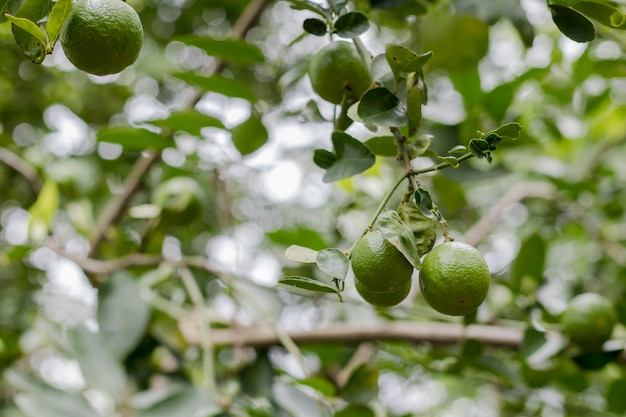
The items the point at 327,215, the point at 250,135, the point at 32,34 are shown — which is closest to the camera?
the point at 32,34

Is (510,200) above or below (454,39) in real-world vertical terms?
below

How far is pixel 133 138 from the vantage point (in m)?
1.19

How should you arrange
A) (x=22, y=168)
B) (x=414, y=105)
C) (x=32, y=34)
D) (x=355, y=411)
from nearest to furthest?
(x=32, y=34) < (x=414, y=105) < (x=355, y=411) < (x=22, y=168)

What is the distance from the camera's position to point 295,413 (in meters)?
1.01

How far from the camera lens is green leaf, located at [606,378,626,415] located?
3.65ft

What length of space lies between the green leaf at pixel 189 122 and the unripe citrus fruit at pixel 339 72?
49 centimetres

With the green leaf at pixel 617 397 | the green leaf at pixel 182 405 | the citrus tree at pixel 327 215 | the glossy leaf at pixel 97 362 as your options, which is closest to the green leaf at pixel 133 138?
the citrus tree at pixel 327 215

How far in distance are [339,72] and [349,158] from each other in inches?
3.2

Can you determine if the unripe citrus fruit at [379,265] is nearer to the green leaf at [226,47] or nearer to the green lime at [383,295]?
the green lime at [383,295]

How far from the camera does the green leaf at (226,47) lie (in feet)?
3.19

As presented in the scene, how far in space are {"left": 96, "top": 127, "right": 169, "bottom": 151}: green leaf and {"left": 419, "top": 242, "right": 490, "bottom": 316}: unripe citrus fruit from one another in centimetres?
74

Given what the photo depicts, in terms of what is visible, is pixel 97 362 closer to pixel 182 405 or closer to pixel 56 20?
pixel 182 405

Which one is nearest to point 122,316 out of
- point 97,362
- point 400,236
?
point 97,362

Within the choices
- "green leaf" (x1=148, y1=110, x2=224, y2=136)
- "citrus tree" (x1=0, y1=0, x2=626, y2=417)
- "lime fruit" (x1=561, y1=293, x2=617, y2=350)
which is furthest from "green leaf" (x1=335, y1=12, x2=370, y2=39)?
"lime fruit" (x1=561, y1=293, x2=617, y2=350)
